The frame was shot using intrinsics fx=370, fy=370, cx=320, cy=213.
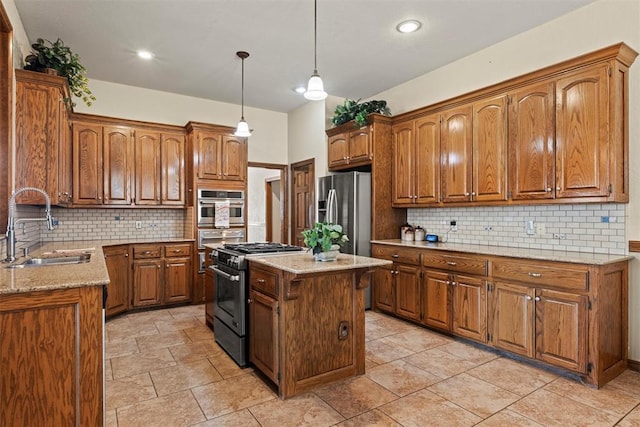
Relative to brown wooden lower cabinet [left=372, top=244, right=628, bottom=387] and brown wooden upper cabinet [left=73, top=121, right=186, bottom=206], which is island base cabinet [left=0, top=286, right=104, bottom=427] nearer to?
→ brown wooden lower cabinet [left=372, top=244, right=628, bottom=387]

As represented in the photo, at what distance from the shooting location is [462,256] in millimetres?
3465

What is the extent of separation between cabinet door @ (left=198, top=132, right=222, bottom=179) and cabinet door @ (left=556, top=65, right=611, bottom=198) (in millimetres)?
4004

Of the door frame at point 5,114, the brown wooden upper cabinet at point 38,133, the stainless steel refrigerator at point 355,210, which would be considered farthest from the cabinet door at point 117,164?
the stainless steel refrigerator at point 355,210

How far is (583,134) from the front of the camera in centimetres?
290

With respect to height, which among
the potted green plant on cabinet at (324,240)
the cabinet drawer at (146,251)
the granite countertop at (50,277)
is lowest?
the cabinet drawer at (146,251)

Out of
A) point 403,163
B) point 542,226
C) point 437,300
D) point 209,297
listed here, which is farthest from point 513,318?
point 209,297

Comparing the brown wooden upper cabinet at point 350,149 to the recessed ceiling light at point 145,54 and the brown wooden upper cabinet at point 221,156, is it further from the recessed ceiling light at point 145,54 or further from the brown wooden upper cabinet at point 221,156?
the recessed ceiling light at point 145,54

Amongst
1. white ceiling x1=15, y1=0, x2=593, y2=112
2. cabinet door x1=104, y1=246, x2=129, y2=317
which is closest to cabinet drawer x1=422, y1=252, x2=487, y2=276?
white ceiling x1=15, y1=0, x2=593, y2=112

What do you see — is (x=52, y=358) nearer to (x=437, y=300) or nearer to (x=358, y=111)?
(x=437, y=300)

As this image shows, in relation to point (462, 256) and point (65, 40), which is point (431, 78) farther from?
point (65, 40)

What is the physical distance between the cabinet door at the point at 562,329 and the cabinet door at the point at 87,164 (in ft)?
16.0

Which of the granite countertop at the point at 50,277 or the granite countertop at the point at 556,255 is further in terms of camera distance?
the granite countertop at the point at 556,255

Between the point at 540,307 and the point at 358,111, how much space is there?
310cm

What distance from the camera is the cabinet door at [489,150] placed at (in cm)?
346
